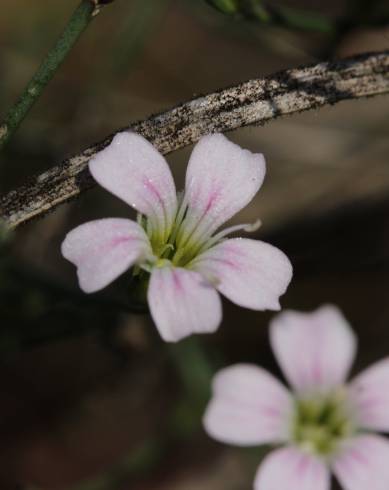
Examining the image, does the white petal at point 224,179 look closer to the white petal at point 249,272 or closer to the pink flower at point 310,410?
the white petal at point 249,272

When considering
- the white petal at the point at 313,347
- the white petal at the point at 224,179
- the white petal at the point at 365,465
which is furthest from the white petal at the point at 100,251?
the white petal at the point at 365,465

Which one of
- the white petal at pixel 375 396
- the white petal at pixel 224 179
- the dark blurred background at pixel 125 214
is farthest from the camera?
the dark blurred background at pixel 125 214

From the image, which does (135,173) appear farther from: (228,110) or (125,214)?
(125,214)

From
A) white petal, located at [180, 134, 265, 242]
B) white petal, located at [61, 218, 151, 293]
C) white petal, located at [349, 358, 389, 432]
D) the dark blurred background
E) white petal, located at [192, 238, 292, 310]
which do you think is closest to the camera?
white petal, located at [61, 218, 151, 293]

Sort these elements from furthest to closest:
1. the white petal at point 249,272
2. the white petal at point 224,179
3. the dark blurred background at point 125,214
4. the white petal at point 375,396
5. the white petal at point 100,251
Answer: the dark blurred background at point 125,214 < the white petal at point 375,396 < the white petal at point 224,179 < the white petal at point 249,272 < the white petal at point 100,251

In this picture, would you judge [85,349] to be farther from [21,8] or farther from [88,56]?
[21,8]

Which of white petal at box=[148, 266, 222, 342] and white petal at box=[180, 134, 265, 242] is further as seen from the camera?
white petal at box=[180, 134, 265, 242]

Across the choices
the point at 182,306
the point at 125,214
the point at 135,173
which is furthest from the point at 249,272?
the point at 125,214

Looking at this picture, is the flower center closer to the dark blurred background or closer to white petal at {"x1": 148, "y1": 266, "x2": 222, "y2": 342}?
the dark blurred background

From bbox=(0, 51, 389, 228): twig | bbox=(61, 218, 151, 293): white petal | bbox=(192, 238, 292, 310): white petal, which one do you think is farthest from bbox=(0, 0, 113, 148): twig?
bbox=(192, 238, 292, 310): white petal
